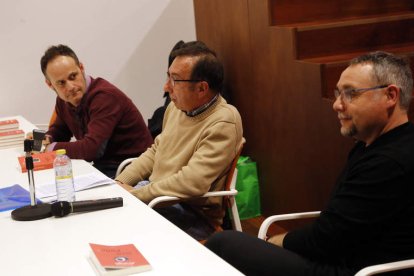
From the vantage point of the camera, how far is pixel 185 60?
2.59m

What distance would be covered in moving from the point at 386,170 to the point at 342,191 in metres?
0.17

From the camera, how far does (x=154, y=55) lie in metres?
5.08

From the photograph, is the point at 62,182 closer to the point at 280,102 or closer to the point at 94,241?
the point at 94,241

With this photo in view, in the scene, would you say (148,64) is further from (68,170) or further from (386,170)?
(386,170)

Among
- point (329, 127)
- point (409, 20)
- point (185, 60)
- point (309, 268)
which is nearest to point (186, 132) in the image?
point (185, 60)

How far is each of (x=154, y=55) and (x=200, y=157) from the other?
280cm

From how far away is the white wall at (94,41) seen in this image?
4652 mm

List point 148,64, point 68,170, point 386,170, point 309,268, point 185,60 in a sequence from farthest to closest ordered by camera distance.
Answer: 1. point 148,64
2. point 185,60
3. point 68,170
4. point 309,268
5. point 386,170

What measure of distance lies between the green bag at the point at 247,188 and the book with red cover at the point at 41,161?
1.49 metres

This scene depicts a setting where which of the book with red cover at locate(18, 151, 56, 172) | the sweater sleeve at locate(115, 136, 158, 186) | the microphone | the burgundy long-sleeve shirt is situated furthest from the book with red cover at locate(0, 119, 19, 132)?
the microphone

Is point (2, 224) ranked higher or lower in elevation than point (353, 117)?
lower

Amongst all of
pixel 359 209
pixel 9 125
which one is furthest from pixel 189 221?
pixel 9 125

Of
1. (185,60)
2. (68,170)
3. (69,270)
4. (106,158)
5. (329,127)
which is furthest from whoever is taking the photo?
(106,158)

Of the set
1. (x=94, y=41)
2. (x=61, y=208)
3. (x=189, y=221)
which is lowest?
(x=189, y=221)
